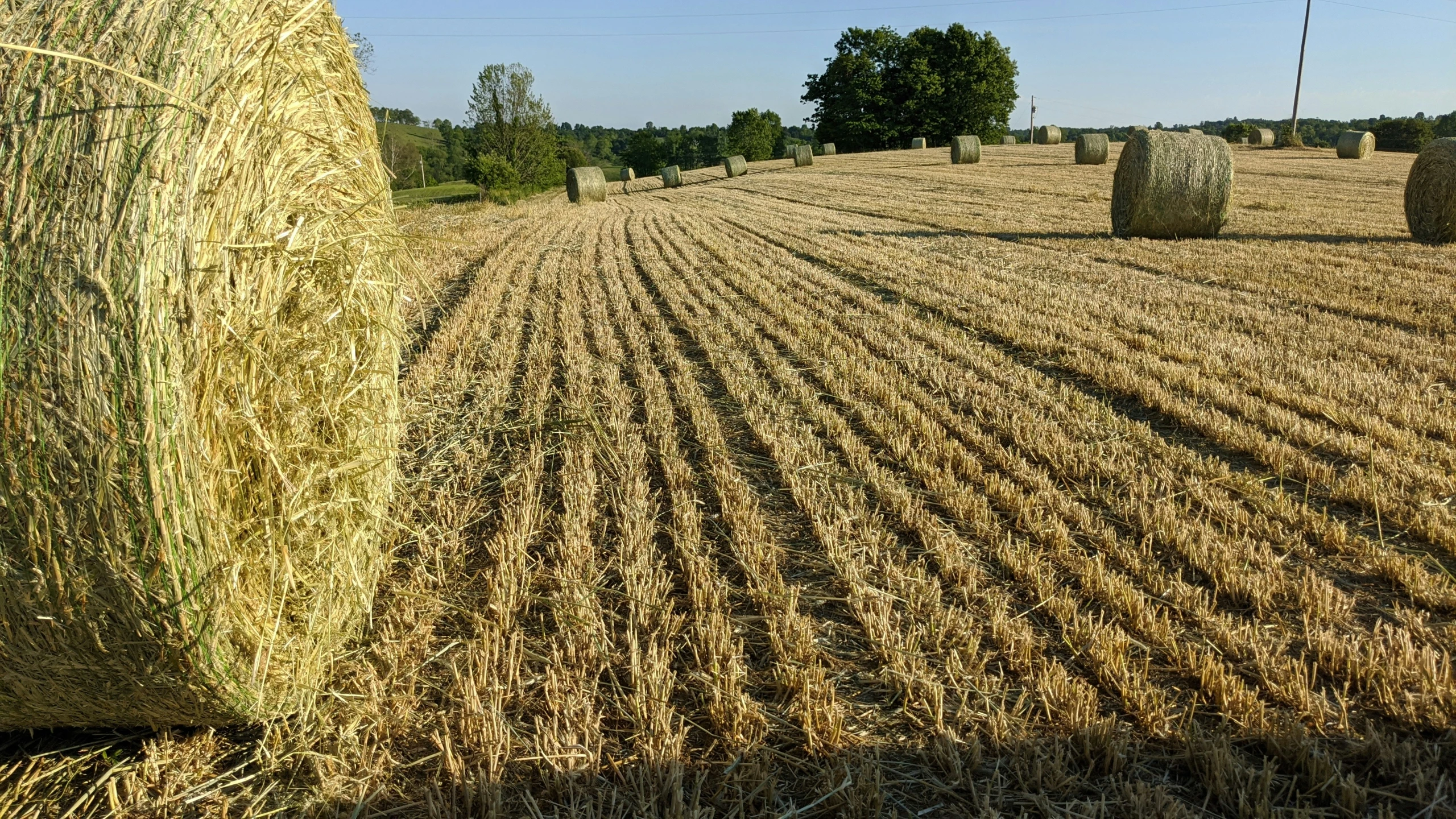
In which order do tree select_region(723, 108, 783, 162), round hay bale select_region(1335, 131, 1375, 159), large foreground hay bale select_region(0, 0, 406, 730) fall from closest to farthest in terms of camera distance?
large foreground hay bale select_region(0, 0, 406, 730) < round hay bale select_region(1335, 131, 1375, 159) < tree select_region(723, 108, 783, 162)

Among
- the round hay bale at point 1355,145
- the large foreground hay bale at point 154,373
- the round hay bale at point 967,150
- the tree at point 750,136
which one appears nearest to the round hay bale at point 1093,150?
the round hay bale at point 967,150

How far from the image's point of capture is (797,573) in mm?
3568

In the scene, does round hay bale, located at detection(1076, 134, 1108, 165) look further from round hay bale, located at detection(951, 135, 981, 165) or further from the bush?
the bush

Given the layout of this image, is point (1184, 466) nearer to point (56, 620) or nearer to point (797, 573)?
point (797, 573)

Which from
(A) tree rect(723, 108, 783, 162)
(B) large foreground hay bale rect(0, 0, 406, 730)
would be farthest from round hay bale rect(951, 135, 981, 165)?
(A) tree rect(723, 108, 783, 162)

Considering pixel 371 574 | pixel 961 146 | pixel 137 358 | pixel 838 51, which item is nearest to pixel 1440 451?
pixel 371 574

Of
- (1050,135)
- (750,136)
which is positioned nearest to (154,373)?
(1050,135)

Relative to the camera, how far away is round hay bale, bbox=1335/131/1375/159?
3142cm

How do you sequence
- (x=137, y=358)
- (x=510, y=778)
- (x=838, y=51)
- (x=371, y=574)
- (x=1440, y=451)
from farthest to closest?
1. (x=838, y=51)
2. (x=1440, y=451)
3. (x=371, y=574)
4. (x=510, y=778)
5. (x=137, y=358)

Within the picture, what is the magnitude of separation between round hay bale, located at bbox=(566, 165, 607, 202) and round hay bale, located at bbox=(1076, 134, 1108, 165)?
17.8 meters

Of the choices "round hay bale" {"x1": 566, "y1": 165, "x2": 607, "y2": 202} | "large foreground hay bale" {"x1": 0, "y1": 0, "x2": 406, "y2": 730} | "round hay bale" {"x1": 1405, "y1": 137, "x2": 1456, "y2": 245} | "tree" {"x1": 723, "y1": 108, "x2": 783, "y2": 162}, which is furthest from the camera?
"tree" {"x1": 723, "y1": 108, "x2": 783, "y2": 162}

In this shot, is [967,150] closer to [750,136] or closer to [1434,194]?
[1434,194]

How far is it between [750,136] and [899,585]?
264ft

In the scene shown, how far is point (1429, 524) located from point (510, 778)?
12.6 feet
